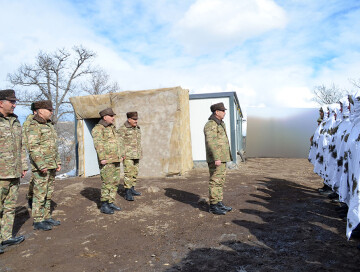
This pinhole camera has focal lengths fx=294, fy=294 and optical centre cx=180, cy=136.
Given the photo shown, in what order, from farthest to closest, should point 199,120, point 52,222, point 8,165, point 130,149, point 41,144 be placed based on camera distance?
point 199,120
point 130,149
point 52,222
point 41,144
point 8,165

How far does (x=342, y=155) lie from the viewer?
4691 millimetres

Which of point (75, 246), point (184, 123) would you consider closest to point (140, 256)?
point (75, 246)

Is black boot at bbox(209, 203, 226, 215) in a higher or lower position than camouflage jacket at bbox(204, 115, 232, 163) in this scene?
lower

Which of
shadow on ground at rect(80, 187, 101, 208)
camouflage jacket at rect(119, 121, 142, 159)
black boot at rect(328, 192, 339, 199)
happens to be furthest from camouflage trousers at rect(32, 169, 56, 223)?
black boot at rect(328, 192, 339, 199)

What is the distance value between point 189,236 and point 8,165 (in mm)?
2661

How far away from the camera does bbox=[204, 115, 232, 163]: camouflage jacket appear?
517 cm

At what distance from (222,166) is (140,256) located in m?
2.26

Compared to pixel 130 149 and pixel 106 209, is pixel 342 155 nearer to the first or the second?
pixel 130 149

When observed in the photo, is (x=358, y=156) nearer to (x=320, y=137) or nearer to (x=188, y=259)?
(x=188, y=259)

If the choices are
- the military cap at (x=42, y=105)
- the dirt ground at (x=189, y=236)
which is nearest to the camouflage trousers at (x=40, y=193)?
the dirt ground at (x=189, y=236)

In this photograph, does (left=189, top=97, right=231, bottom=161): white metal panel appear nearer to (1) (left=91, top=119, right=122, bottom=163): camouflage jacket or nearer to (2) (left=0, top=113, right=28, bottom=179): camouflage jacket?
(1) (left=91, top=119, right=122, bottom=163): camouflage jacket

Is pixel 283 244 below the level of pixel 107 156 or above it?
below

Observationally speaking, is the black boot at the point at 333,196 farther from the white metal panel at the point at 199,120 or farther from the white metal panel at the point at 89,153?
the white metal panel at the point at 89,153

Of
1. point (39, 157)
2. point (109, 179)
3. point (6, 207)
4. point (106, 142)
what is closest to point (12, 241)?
point (6, 207)
